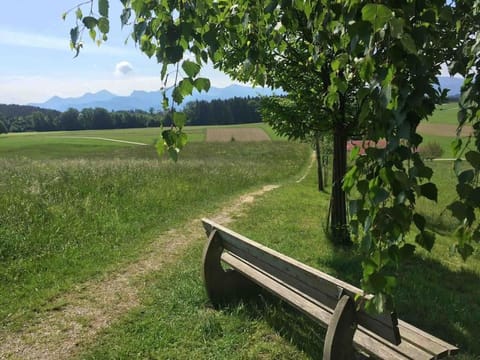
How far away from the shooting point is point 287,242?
26.2 ft

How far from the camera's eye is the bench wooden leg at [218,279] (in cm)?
491

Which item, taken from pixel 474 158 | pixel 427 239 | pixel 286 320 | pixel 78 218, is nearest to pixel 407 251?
pixel 427 239

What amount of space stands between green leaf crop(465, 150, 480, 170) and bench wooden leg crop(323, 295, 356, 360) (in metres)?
1.93

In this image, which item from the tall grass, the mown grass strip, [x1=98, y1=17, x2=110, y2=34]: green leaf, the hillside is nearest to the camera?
[x1=98, y1=17, x2=110, y2=34]: green leaf

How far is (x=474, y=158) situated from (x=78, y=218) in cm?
848

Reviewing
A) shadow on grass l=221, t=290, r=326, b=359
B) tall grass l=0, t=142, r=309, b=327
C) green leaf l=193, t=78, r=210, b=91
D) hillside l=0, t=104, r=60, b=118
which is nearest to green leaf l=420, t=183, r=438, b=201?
green leaf l=193, t=78, r=210, b=91

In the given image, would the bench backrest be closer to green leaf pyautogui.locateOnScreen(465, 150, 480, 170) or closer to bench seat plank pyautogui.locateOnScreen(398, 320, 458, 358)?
bench seat plank pyautogui.locateOnScreen(398, 320, 458, 358)

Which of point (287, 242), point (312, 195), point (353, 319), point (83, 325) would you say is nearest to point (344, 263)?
point (287, 242)

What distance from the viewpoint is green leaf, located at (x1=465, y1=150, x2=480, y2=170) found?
1.22 meters

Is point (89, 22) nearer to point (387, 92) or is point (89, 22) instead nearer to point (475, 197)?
point (387, 92)

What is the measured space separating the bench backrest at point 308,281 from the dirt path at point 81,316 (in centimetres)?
184

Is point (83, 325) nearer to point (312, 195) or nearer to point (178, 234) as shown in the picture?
point (178, 234)

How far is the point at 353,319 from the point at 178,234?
611 centimetres

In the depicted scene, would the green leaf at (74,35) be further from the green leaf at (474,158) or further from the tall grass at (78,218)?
the tall grass at (78,218)
